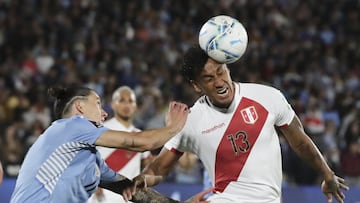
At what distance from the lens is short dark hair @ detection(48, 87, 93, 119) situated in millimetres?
5570

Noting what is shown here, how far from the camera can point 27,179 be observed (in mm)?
5219

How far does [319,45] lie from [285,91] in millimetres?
2437

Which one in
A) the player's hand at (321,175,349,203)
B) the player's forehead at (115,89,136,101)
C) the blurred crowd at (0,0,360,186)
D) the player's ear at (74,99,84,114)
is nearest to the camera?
the player's ear at (74,99,84,114)

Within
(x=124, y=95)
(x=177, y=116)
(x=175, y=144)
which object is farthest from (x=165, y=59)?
(x=177, y=116)

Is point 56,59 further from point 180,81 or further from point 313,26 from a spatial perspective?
point 313,26

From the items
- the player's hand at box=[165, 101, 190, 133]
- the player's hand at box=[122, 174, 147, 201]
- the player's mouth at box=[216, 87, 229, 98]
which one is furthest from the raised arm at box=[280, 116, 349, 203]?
the player's hand at box=[122, 174, 147, 201]

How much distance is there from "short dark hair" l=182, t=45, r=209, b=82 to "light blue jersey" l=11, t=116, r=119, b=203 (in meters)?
0.92

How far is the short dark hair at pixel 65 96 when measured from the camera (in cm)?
557

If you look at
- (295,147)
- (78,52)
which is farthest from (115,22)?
(295,147)

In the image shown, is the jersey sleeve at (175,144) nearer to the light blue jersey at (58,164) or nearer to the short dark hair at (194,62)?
the short dark hair at (194,62)

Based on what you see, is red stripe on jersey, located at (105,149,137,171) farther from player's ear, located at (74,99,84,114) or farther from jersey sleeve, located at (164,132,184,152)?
player's ear, located at (74,99,84,114)

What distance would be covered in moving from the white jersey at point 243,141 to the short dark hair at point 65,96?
0.84 meters

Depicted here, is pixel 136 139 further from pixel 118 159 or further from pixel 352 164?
pixel 352 164

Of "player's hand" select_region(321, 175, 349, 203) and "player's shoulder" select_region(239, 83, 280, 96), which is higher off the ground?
"player's shoulder" select_region(239, 83, 280, 96)
